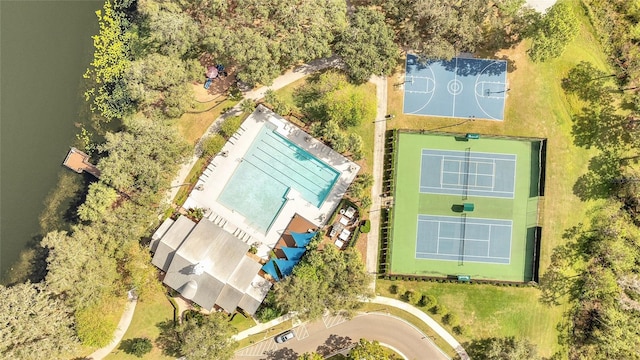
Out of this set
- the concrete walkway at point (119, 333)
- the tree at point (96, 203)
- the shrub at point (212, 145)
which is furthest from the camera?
the concrete walkway at point (119, 333)

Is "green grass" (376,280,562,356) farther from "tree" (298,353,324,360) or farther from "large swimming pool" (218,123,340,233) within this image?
"large swimming pool" (218,123,340,233)

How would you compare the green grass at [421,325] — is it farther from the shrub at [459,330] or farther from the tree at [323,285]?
the tree at [323,285]

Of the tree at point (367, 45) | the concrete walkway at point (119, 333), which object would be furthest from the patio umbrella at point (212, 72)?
the concrete walkway at point (119, 333)

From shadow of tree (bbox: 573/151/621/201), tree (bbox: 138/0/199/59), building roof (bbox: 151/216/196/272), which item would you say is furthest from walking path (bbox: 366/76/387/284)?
shadow of tree (bbox: 573/151/621/201)

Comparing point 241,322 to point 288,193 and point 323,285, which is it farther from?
point 288,193

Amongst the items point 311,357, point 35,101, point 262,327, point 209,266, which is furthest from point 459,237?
point 35,101

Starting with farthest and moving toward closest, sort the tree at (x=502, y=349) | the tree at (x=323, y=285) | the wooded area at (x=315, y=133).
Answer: the tree at (x=502, y=349) < the tree at (x=323, y=285) < the wooded area at (x=315, y=133)

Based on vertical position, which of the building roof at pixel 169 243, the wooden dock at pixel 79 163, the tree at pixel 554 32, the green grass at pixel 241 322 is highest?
the tree at pixel 554 32

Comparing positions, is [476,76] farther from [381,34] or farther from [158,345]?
[158,345]
